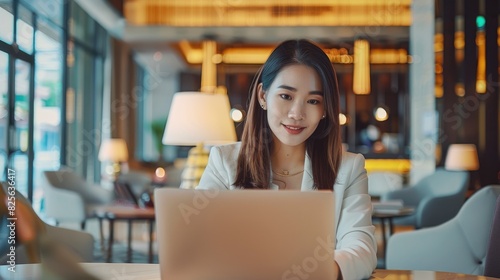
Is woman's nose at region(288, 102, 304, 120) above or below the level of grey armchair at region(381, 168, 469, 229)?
above

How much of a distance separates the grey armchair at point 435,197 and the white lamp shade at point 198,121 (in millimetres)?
2736

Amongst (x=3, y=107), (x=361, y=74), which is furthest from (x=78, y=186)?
(x=361, y=74)

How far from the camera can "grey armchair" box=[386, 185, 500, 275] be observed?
2963mm

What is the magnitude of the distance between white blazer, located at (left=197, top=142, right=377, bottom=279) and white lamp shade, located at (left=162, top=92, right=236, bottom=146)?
190 centimetres

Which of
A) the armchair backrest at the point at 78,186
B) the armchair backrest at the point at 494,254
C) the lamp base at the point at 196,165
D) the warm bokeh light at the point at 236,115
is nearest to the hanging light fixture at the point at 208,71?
the warm bokeh light at the point at 236,115

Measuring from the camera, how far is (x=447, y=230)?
3.13m

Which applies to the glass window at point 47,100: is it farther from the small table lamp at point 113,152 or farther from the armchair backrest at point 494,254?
the armchair backrest at point 494,254

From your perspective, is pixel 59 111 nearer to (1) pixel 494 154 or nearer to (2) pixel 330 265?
(1) pixel 494 154

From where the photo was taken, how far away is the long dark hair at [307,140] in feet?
5.56

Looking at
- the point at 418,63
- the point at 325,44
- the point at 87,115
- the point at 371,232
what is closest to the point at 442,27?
the point at 418,63

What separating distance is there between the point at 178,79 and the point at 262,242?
1566 centimetres

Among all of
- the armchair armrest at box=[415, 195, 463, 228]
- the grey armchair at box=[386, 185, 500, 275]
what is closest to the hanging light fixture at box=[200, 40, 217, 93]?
the armchair armrest at box=[415, 195, 463, 228]

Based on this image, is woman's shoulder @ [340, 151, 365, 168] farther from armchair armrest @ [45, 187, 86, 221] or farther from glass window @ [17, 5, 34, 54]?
glass window @ [17, 5, 34, 54]

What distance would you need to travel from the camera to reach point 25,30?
22.2ft
